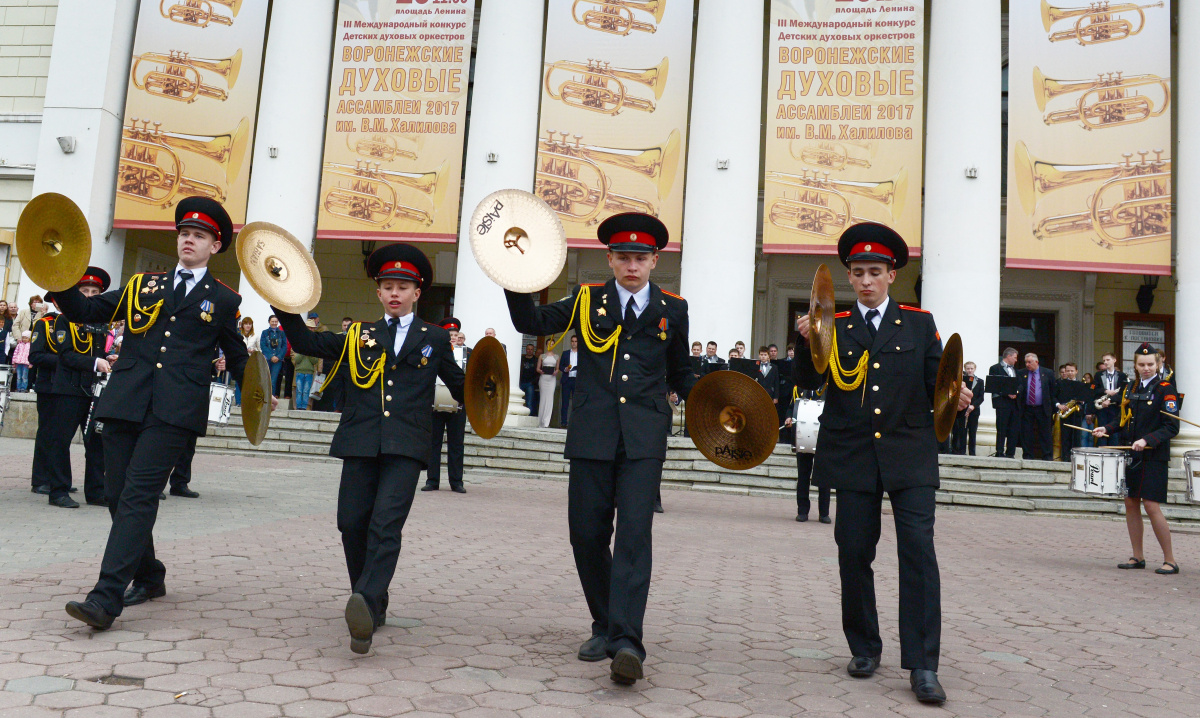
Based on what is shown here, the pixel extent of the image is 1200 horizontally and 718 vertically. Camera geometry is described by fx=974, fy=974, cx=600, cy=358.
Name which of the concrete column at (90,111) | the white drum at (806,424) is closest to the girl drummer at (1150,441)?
the white drum at (806,424)

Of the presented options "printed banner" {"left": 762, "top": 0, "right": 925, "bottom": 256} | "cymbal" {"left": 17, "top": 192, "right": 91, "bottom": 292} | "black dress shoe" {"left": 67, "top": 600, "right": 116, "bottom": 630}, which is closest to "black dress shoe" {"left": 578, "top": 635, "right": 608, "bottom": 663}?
"black dress shoe" {"left": 67, "top": 600, "right": 116, "bottom": 630}

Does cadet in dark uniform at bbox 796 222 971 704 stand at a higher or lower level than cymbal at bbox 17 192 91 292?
lower

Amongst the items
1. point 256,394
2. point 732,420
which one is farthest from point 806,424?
point 256,394

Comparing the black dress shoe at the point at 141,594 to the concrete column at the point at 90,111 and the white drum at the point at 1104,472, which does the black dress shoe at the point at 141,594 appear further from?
the concrete column at the point at 90,111

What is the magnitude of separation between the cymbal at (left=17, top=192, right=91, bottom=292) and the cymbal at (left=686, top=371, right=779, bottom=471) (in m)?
2.99

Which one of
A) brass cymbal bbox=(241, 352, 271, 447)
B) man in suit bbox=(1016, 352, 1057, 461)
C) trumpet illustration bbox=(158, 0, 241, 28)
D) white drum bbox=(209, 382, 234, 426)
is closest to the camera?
brass cymbal bbox=(241, 352, 271, 447)

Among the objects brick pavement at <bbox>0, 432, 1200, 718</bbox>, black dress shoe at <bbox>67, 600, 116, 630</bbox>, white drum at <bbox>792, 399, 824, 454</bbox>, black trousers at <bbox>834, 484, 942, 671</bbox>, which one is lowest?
brick pavement at <bbox>0, 432, 1200, 718</bbox>

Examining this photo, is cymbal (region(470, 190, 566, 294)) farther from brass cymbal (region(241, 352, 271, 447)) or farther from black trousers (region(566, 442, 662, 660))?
brass cymbal (region(241, 352, 271, 447))

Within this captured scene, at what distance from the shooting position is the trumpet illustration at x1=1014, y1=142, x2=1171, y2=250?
58.4ft

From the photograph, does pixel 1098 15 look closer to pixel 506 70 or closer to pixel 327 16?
pixel 506 70

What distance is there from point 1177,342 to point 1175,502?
6.36 meters

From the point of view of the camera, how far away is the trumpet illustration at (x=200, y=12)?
20562 mm

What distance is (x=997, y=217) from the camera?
1867 cm

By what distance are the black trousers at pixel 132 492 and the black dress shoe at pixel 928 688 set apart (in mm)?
3518
